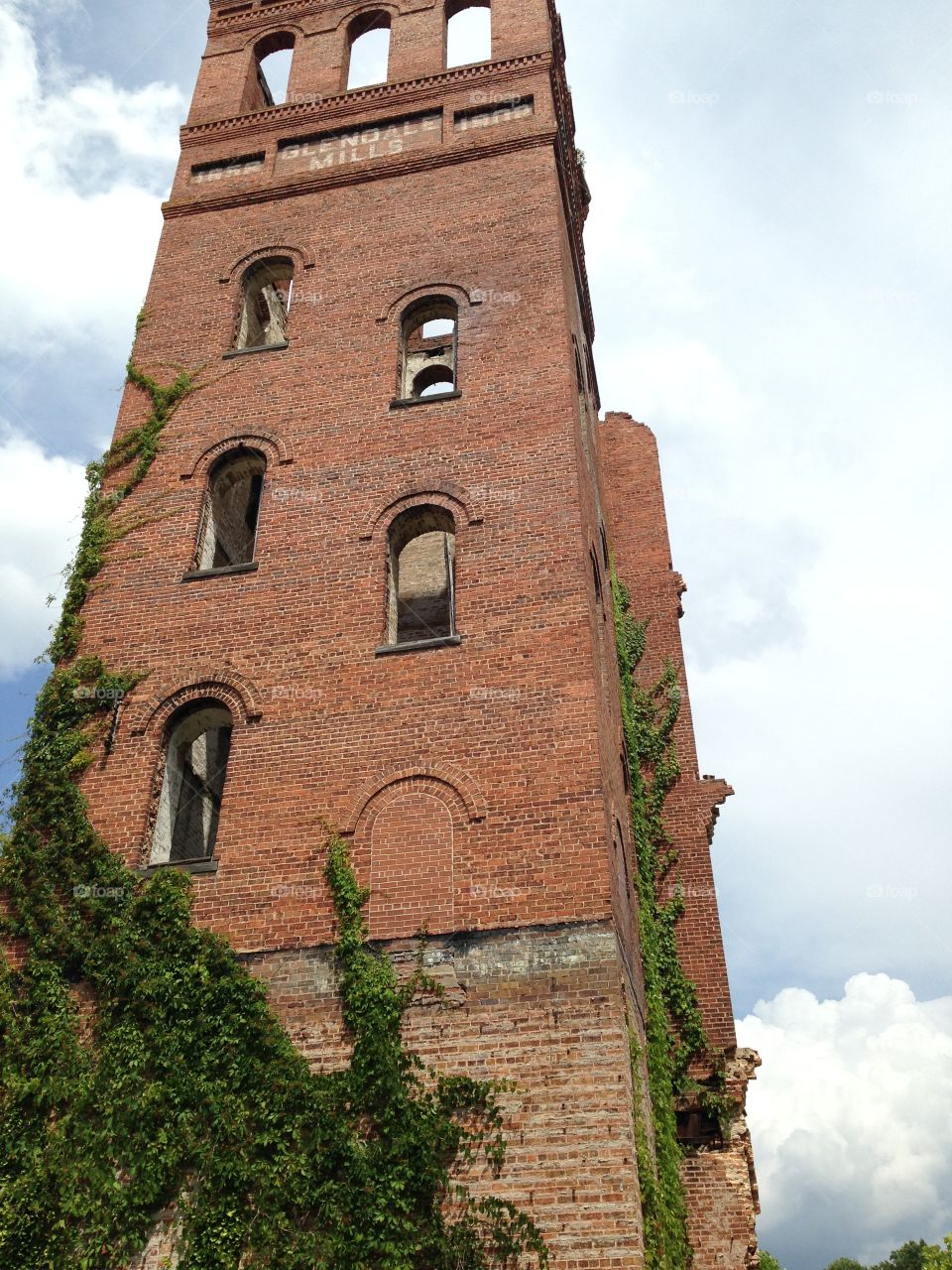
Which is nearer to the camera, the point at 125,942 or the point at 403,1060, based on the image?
the point at 403,1060

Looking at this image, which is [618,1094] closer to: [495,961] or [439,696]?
[495,961]

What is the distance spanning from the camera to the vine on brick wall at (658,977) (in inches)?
378

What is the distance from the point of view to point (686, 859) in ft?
48.5

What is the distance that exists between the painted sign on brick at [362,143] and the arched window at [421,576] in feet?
19.6

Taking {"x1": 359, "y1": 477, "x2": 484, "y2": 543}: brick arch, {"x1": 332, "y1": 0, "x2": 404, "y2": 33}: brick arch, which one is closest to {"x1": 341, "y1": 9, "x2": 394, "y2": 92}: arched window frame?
{"x1": 332, "y1": 0, "x2": 404, "y2": 33}: brick arch

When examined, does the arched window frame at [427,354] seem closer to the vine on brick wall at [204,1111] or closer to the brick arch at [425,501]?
the brick arch at [425,501]

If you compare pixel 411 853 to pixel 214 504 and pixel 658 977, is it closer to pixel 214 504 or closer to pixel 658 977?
pixel 658 977

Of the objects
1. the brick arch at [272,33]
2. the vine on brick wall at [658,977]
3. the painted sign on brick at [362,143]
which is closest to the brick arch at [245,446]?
the painted sign on brick at [362,143]

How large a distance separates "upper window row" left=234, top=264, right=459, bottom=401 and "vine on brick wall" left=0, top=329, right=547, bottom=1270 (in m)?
7.00

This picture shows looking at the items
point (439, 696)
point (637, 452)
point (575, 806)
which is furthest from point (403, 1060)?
point (637, 452)

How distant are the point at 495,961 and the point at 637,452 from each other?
12.0m

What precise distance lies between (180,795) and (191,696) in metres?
1.08

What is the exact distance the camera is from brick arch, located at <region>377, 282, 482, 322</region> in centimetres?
1466

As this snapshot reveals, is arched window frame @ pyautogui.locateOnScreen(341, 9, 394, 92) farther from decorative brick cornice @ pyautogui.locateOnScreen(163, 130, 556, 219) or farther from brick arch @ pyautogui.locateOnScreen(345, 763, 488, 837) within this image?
brick arch @ pyautogui.locateOnScreen(345, 763, 488, 837)
